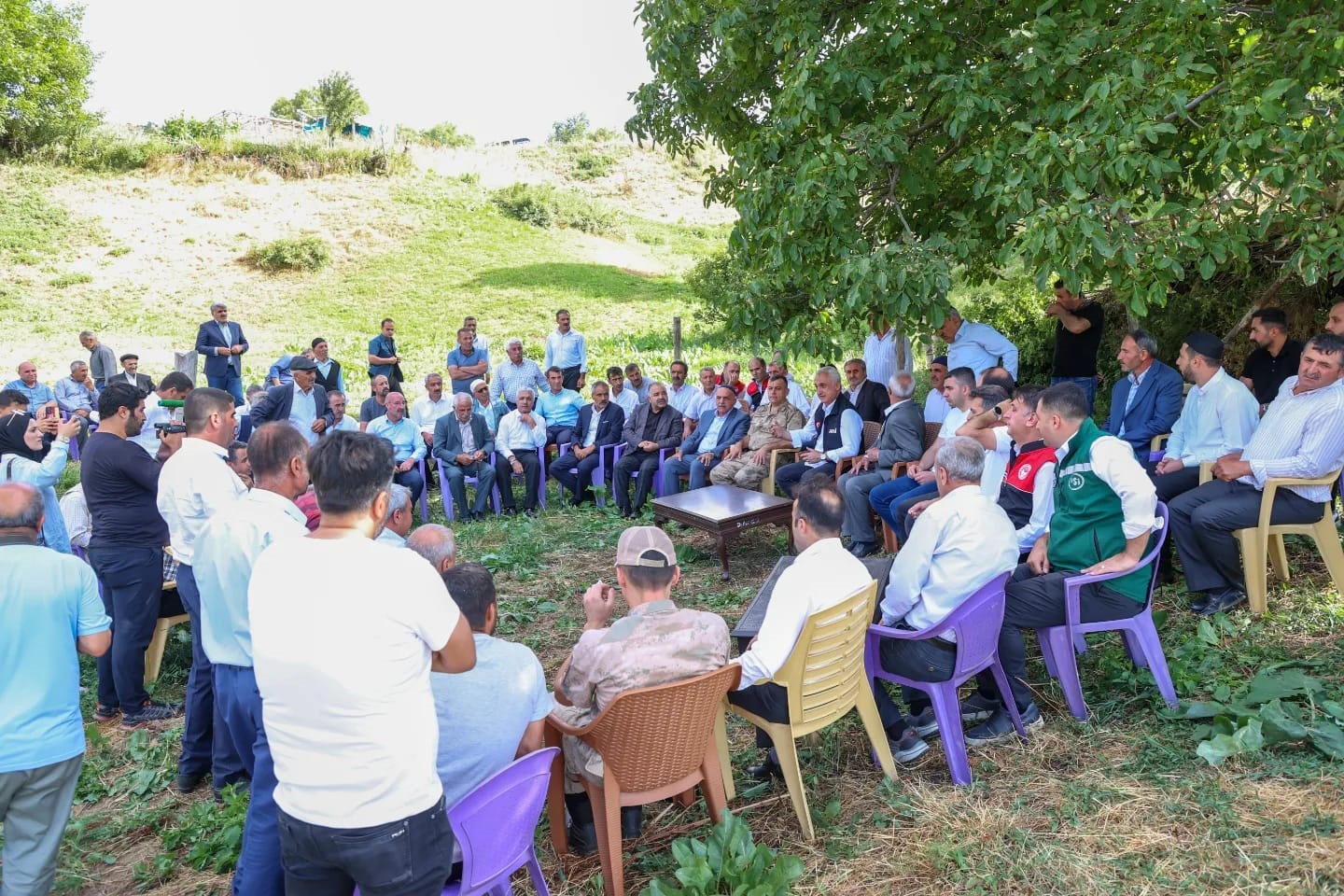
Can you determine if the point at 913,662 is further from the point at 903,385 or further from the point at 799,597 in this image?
the point at 903,385

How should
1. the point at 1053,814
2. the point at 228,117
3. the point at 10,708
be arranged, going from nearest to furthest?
1. the point at 10,708
2. the point at 1053,814
3. the point at 228,117

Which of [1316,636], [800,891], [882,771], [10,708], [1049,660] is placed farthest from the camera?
[1316,636]

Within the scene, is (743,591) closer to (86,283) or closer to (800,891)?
(800,891)

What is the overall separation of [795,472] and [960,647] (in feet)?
13.7

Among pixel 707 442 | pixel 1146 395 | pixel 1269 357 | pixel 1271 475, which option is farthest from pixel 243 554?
pixel 1269 357

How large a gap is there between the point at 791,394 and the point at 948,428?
2282 millimetres

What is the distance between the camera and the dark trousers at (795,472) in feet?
24.8

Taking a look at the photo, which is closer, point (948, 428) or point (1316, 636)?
point (1316, 636)

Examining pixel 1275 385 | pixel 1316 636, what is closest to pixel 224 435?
pixel 1316 636

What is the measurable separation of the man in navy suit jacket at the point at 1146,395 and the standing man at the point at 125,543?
585 centimetres

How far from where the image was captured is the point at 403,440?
9.02 meters

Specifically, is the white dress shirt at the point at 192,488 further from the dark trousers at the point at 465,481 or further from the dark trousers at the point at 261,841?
the dark trousers at the point at 465,481

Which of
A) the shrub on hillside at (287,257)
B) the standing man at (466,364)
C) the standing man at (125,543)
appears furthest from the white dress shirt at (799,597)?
the shrub on hillside at (287,257)

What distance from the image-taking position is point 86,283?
2411 cm
